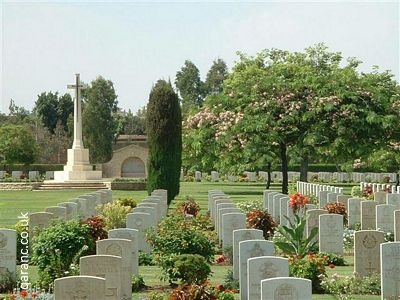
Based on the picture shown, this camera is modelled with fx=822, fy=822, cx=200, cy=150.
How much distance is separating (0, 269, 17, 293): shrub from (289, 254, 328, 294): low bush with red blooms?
4788mm

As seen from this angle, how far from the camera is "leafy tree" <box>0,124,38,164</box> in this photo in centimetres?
6550

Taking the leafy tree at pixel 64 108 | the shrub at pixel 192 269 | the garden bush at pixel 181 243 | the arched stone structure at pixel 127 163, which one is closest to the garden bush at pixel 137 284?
the shrub at pixel 192 269

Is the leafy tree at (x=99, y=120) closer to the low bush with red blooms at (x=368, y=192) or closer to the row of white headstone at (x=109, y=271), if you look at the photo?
the low bush with red blooms at (x=368, y=192)

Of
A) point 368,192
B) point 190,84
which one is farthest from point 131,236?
point 190,84

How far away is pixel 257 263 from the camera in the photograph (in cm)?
1121

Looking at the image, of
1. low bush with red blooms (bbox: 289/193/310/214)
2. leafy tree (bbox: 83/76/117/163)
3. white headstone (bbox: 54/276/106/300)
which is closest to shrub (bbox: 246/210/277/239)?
low bush with red blooms (bbox: 289/193/310/214)

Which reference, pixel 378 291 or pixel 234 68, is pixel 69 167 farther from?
pixel 378 291

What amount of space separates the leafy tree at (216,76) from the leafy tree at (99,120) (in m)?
16.2

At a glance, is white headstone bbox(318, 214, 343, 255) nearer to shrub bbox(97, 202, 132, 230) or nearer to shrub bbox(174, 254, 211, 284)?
shrub bbox(174, 254, 211, 284)

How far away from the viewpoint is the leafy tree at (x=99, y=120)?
78.1m

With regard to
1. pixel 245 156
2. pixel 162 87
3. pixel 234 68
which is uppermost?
pixel 234 68

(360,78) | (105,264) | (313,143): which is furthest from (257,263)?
(360,78)

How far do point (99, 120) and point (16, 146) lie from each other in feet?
48.3

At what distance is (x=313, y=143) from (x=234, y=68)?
21.1 metres
